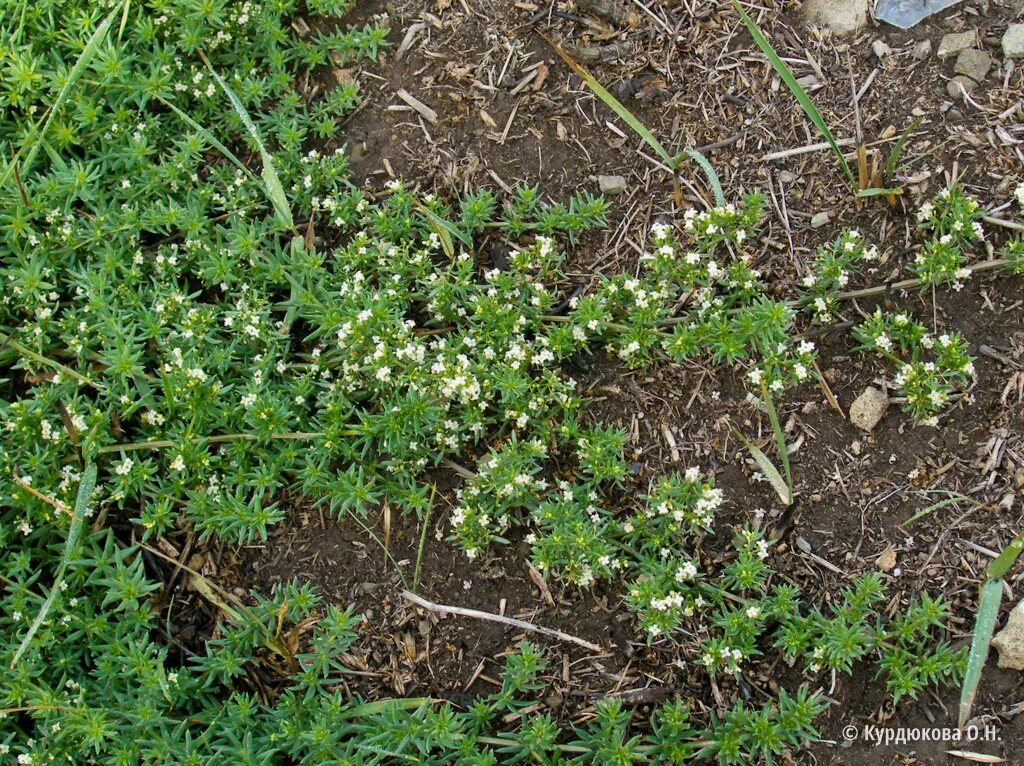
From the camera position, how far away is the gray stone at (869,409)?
13.6 ft

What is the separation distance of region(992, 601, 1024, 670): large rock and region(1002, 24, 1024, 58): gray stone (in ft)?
8.89

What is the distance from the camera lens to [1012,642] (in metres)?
3.68

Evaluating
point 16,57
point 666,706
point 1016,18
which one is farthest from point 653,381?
point 16,57

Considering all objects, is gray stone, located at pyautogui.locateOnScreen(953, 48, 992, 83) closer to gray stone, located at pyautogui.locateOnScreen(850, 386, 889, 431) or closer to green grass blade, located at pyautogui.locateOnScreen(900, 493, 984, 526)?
gray stone, located at pyautogui.locateOnScreen(850, 386, 889, 431)

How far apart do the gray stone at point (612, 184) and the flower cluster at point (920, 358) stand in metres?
1.37

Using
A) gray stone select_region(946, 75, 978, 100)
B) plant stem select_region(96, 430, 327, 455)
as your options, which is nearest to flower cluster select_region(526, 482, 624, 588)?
plant stem select_region(96, 430, 327, 455)

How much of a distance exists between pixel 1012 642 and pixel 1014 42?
9.58 ft

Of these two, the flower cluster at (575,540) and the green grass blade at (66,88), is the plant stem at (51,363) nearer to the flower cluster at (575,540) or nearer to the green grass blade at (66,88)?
the green grass blade at (66,88)

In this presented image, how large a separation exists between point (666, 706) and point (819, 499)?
3.76 ft

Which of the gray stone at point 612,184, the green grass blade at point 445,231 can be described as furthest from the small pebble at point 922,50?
the green grass blade at point 445,231

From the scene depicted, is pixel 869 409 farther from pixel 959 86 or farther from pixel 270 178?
pixel 270 178

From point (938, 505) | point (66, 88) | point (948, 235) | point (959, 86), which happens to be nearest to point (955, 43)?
point (959, 86)

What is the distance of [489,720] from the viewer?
3.91m

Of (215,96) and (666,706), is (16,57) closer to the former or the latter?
(215,96)
